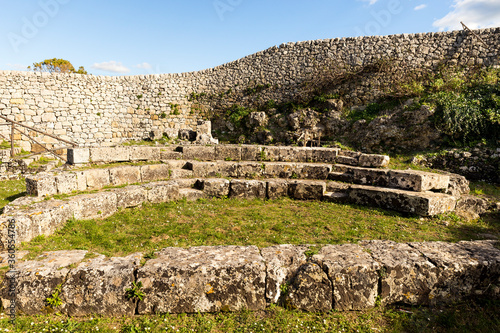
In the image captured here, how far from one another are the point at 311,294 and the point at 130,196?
5.03 metres

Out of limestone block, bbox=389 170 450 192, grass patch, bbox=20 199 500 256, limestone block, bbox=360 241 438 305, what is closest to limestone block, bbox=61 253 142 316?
grass patch, bbox=20 199 500 256

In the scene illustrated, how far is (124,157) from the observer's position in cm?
902

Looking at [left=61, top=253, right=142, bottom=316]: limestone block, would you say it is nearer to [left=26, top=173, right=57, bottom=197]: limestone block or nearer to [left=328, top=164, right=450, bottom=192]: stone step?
[left=26, top=173, right=57, bottom=197]: limestone block

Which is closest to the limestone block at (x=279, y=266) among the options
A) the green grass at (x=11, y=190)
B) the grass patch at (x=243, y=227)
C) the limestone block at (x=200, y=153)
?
the grass patch at (x=243, y=227)

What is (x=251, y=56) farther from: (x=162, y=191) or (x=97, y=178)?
(x=97, y=178)

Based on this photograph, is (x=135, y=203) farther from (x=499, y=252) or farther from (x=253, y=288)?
(x=499, y=252)

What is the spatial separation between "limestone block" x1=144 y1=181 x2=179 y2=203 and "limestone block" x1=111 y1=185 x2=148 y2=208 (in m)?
0.15

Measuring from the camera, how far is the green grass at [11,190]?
734 cm

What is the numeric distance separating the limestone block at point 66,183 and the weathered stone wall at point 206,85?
11.5 m

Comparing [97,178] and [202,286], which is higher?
[97,178]

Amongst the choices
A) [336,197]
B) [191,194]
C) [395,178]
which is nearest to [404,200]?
[395,178]

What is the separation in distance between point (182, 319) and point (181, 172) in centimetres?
591

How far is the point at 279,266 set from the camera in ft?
12.3

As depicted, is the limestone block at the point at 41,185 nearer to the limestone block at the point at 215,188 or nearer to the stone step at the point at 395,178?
A: the limestone block at the point at 215,188
